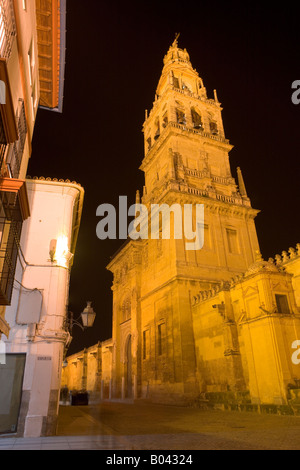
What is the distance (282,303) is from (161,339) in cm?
1073

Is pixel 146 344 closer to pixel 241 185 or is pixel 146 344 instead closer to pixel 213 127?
pixel 241 185

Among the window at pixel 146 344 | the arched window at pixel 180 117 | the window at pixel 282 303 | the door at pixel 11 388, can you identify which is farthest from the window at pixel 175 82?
the door at pixel 11 388

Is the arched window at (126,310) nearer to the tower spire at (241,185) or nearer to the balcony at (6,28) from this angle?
the tower spire at (241,185)

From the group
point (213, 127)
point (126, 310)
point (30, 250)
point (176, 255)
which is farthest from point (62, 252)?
point (213, 127)

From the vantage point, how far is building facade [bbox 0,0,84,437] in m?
7.72

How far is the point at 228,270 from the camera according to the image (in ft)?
77.0

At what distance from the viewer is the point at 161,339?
22.6 meters

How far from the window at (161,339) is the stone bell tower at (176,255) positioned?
0.07 meters

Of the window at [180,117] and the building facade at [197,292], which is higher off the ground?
the window at [180,117]

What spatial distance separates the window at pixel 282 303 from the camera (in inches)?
564
